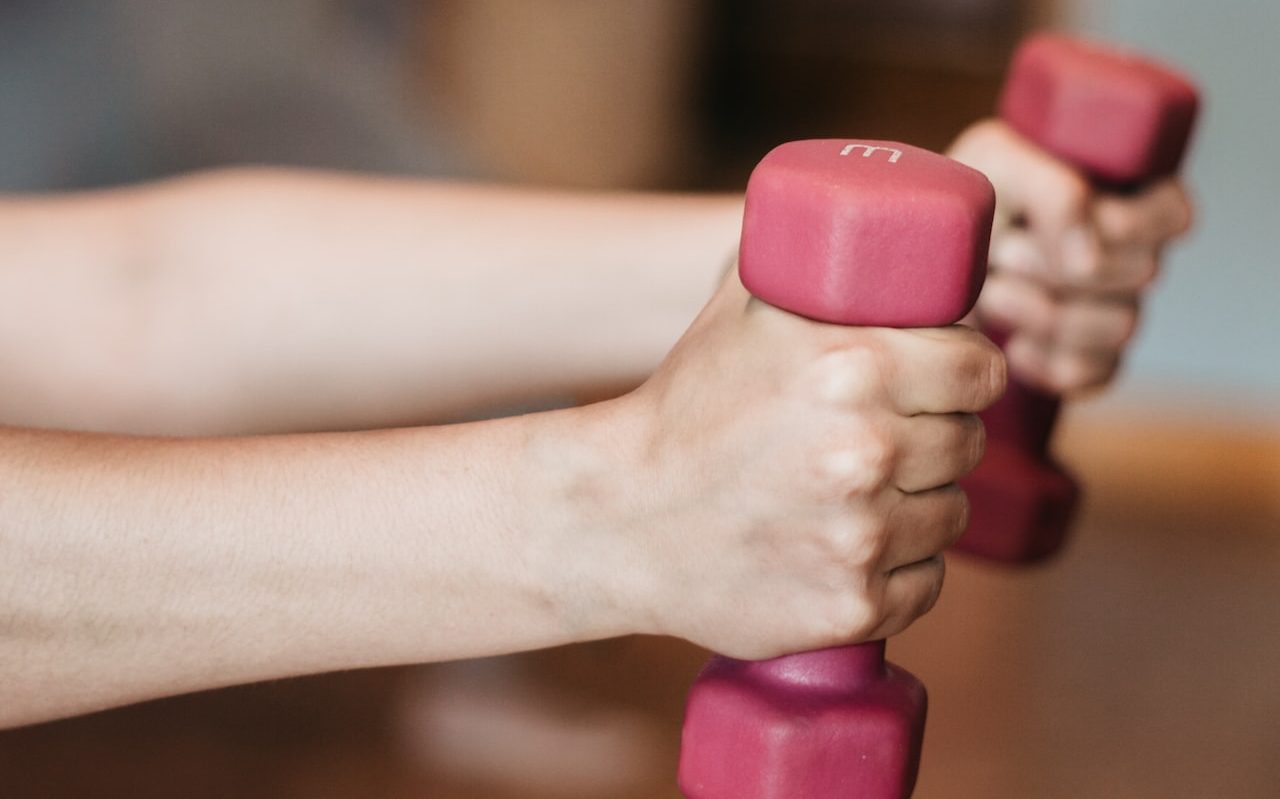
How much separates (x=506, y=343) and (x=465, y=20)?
146 centimetres

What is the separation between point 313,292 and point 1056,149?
1.41 ft

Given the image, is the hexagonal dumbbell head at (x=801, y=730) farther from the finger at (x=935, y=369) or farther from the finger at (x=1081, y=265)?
the finger at (x=1081, y=265)

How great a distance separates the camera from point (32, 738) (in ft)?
3.15

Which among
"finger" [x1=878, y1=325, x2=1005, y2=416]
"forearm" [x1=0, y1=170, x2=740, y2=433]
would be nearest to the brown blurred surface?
"forearm" [x1=0, y1=170, x2=740, y2=433]

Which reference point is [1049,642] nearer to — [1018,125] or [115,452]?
[1018,125]

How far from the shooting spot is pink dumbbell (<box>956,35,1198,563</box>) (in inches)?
28.6

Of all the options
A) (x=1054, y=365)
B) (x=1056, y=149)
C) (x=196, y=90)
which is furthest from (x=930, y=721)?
(x=196, y=90)

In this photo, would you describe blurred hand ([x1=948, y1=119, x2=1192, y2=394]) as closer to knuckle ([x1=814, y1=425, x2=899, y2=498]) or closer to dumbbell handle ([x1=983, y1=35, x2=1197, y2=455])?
dumbbell handle ([x1=983, y1=35, x2=1197, y2=455])

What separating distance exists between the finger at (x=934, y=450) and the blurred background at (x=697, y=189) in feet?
1.75

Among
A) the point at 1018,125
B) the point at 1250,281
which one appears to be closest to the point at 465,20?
the point at 1250,281

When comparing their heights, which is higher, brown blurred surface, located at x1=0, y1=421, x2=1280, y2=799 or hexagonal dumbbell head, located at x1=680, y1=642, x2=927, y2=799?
hexagonal dumbbell head, located at x1=680, y1=642, x2=927, y2=799

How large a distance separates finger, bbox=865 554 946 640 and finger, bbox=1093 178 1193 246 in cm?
32

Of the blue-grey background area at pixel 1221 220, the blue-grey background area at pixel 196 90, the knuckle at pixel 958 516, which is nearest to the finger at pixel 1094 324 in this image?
the knuckle at pixel 958 516

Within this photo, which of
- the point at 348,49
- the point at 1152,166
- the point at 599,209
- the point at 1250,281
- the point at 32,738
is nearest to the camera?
the point at 1152,166
